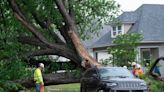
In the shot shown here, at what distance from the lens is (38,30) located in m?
27.4

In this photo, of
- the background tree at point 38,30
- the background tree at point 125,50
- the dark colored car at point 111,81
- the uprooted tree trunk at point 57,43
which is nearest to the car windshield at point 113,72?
the dark colored car at point 111,81

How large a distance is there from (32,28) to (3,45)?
2.16m

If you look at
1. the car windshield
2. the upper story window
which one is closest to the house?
the upper story window

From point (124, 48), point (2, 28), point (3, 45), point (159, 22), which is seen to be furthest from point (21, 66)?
point (159, 22)

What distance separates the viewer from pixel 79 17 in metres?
30.4

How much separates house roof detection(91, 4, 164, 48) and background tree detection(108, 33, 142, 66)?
635 centimetres

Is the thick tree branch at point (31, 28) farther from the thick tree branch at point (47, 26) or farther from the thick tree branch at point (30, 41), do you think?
the thick tree branch at point (47, 26)

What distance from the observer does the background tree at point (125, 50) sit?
3403cm

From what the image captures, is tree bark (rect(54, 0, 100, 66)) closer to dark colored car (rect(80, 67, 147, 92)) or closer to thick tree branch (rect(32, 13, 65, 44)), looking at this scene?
thick tree branch (rect(32, 13, 65, 44))

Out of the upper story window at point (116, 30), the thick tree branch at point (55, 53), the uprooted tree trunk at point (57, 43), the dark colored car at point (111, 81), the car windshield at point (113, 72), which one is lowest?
the dark colored car at point (111, 81)

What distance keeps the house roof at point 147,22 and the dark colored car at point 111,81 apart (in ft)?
72.7

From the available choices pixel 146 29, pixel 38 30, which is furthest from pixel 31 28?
pixel 146 29

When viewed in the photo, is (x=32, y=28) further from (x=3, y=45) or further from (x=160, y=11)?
(x=160, y=11)

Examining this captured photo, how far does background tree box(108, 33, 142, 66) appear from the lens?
34.0 m
